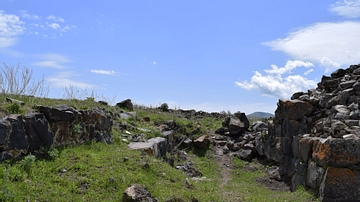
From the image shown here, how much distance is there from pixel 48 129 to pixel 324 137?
7.55 meters

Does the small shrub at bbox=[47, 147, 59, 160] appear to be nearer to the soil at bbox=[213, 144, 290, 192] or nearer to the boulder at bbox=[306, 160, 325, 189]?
the soil at bbox=[213, 144, 290, 192]

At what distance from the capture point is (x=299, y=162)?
31.5ft

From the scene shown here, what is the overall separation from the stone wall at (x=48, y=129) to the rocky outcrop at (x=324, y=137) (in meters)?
6.36

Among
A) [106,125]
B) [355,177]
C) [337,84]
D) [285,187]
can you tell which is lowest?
[285,187]

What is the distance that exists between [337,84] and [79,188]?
8.98 metres

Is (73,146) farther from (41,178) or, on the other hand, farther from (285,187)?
(285,187)

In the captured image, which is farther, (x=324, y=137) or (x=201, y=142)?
(x=201, y=142)

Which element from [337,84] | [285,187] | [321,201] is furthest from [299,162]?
[337,84]

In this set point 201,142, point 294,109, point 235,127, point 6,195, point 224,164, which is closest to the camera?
point 6,195

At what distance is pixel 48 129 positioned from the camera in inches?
297

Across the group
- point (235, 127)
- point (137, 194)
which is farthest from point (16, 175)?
point (235, 127)

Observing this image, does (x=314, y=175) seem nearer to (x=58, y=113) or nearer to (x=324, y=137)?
(x=324, y=137)

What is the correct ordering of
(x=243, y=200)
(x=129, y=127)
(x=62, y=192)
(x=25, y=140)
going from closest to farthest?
(x=62, y=192)
(x=25, y=140)
(x=243, y=200)
(x=129, y=127)

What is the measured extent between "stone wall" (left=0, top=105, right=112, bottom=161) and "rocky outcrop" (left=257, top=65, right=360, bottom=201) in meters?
6.36
